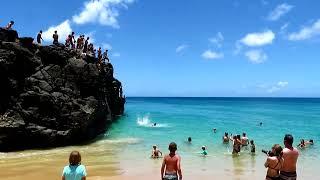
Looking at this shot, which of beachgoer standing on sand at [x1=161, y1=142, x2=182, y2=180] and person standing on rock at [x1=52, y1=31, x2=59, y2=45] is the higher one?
person standing on rock at [x1=52, y1=31, x2=59, y2=45]

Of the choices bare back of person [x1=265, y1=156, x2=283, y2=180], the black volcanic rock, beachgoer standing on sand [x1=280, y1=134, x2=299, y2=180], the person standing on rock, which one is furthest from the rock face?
beachgoer standing on sand [x1=280, y1=134, x2=299, y2=180]

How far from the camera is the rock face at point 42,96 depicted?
27.2m

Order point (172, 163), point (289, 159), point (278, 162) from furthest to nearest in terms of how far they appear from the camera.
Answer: point (172, 163) → point (278, 162) → point (289, 159)

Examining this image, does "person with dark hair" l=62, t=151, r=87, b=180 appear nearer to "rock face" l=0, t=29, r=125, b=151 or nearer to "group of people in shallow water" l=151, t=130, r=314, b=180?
"group of people in shallow water" l=151, t=130, r=314, b=180

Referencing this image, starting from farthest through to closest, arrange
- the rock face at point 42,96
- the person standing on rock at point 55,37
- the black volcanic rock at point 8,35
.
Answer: the person standing on rock at point 55,37
the black volcanic rock at point 8,35
the rock face at point 42,96

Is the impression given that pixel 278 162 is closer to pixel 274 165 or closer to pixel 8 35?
pixel 274 165

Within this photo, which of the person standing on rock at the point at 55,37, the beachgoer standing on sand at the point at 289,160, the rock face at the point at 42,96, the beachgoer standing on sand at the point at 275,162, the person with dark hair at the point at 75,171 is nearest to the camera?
the person with dark hair at the point at 75,171

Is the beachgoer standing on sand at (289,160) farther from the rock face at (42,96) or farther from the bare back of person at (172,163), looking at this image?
the rock face at (42,96)

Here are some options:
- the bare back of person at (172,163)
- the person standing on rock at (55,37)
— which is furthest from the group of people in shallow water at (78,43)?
the bare back of person at (172,163)

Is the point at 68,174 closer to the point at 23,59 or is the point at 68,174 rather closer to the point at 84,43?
the point at 23,59

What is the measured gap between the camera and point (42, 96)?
28.3 metres

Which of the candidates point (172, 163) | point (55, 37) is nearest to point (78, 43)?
point (55, 37)

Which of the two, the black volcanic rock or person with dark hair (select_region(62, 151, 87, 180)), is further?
the black volcanic rock

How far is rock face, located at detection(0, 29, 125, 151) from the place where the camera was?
27.2 meters
